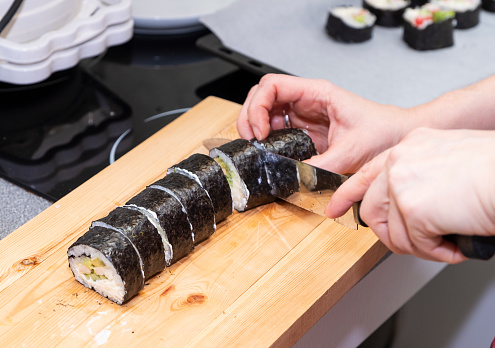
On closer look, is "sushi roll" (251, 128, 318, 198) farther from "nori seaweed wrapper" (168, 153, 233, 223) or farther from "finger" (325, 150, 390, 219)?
"finger" (325, 150, 390, 219)

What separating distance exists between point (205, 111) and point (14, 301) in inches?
33.9

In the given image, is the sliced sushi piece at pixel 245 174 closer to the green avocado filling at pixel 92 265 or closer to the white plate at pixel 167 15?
the green avocado filling at pixel 92 265

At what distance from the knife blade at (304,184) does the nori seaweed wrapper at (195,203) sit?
0.21 metres

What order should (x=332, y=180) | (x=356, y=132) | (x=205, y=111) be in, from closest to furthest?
(x=332, y=180) < (x=356, y=132) < (x=205, y=111)

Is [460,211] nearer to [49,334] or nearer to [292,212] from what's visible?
[292,212]

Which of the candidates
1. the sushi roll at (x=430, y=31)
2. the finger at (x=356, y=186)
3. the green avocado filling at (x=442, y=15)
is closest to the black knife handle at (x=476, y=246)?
the finger at (x=356, y=186)

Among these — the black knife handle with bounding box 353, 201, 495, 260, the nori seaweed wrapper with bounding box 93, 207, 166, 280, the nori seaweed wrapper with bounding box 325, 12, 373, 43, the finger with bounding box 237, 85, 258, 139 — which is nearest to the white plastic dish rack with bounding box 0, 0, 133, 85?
the finger with bounding box 237, 85, 258, 139

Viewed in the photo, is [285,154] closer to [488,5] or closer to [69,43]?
[69,43]

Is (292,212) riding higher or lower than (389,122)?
lower

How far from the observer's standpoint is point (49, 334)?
1.30 m

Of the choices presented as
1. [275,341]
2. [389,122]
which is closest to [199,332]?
[275,341]

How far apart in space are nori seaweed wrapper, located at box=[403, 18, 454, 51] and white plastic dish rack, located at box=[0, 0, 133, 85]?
49.3 inches

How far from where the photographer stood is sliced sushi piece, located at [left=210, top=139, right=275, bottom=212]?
1.61 meters

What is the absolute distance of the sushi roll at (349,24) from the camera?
8.71 feet
